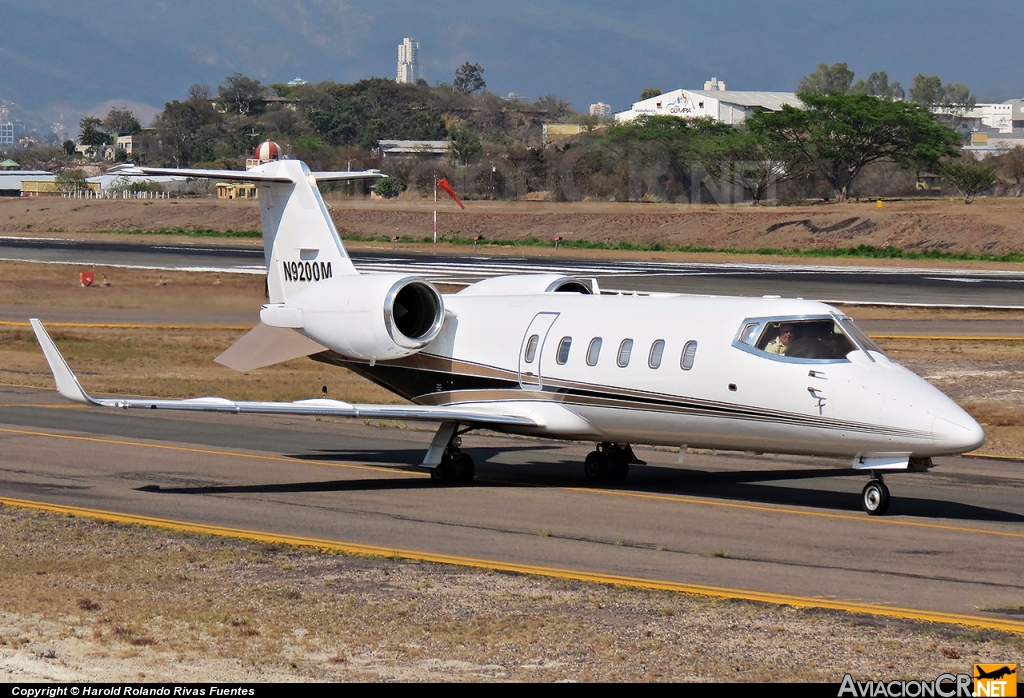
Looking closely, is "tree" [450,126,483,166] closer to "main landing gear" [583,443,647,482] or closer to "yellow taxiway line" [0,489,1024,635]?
"main landing gear" [583,443,647,482]

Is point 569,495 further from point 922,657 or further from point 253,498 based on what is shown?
point 922,657

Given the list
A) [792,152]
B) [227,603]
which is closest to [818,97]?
[792,152]

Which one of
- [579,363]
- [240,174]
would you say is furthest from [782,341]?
[240,174]

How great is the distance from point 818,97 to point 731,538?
107936mm

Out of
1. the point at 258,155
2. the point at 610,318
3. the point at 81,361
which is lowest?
the point at 81,361

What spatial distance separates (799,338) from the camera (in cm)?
1730

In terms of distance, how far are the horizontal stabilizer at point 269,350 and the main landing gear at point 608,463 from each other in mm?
4839

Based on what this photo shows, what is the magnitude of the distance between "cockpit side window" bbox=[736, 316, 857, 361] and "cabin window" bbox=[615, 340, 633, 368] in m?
1.72

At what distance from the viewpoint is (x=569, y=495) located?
1916cm

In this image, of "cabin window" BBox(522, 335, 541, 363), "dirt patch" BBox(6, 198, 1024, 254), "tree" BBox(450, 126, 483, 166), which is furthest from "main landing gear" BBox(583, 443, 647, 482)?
"tree" BBox(450, 126, 483, 166)

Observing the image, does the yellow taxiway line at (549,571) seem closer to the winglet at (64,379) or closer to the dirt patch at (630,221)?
the winglet at (64,379)

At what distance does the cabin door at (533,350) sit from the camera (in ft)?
65.4

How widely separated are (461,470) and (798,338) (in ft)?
18.1

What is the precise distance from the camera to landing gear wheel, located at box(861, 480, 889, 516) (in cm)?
1712
